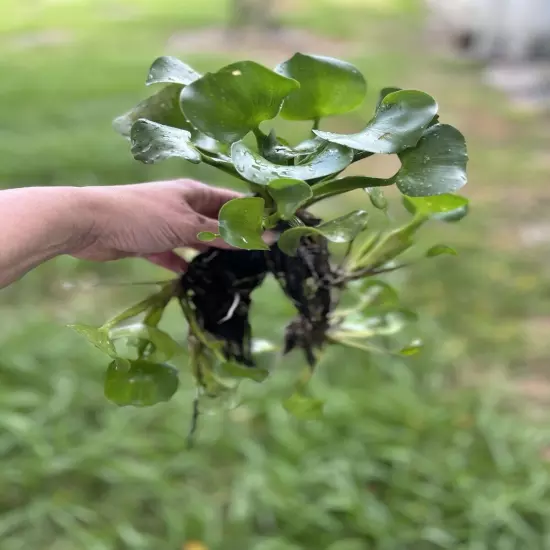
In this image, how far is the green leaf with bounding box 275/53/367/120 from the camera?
483mm

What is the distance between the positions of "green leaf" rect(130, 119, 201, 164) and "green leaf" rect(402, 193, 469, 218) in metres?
0.20

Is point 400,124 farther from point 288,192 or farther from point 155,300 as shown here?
point 155,300

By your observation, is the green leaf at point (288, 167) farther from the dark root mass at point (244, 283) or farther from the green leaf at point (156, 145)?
the dark root mass at point (244, 283)

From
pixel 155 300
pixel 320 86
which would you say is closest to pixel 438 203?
pixel 320 86

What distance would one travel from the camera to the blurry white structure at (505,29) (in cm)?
339

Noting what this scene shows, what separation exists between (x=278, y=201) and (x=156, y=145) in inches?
3.7

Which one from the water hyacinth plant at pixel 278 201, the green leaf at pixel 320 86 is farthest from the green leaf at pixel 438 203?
the green leaf at pixel 320 86

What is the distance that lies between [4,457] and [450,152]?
1.00 m

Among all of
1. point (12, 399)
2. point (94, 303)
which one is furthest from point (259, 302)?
point (12, 399)

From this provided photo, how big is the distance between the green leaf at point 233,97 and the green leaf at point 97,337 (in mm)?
166

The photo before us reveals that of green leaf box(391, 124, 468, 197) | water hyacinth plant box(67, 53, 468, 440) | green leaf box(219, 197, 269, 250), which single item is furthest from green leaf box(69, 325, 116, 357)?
green leaf box(391, 124, 468, 197)

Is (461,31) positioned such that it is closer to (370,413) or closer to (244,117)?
(370,413)

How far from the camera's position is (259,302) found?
154cm

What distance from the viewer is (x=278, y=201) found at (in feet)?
1.41
